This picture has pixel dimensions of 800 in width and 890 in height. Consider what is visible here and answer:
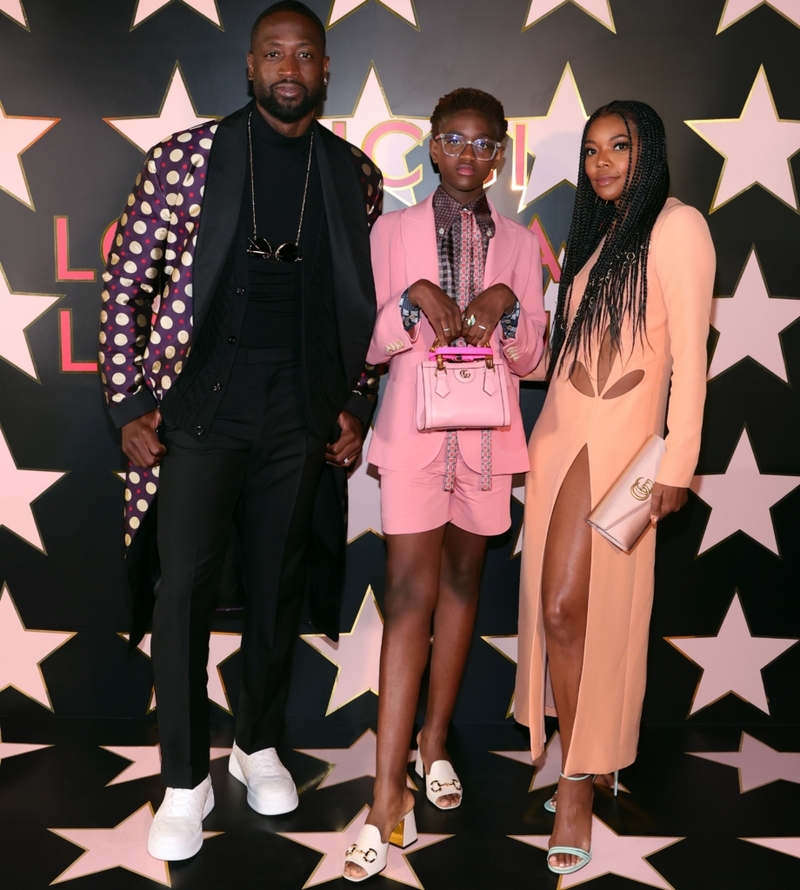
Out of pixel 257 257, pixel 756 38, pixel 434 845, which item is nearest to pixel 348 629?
pixel 434 845

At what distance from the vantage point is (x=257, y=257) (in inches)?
100

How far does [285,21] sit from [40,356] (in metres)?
1.49

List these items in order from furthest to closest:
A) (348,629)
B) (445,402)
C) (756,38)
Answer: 1. (348,629)
2. (756,38)
3. (445,402)

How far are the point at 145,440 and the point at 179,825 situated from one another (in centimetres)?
110

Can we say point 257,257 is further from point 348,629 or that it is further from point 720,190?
point 720,190

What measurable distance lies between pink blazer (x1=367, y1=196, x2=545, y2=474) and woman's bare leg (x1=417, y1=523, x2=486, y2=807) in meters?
0.30

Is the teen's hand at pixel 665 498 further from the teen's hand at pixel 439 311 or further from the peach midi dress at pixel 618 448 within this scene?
the teen's hand at pixel 439 311

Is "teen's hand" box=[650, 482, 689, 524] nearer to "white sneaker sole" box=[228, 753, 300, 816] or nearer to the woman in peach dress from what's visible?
the woman in peach dress

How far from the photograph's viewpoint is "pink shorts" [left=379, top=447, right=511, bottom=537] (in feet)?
8.37

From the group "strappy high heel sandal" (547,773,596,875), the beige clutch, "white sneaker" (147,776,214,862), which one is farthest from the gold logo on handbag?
"white sneaker" (147,776,214,862)

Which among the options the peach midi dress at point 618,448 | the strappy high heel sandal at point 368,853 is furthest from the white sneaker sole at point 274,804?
the peach midi dress at point 618,448

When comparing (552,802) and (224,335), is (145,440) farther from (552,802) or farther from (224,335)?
(552,802)

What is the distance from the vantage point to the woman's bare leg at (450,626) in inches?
108

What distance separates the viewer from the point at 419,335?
2.59m
